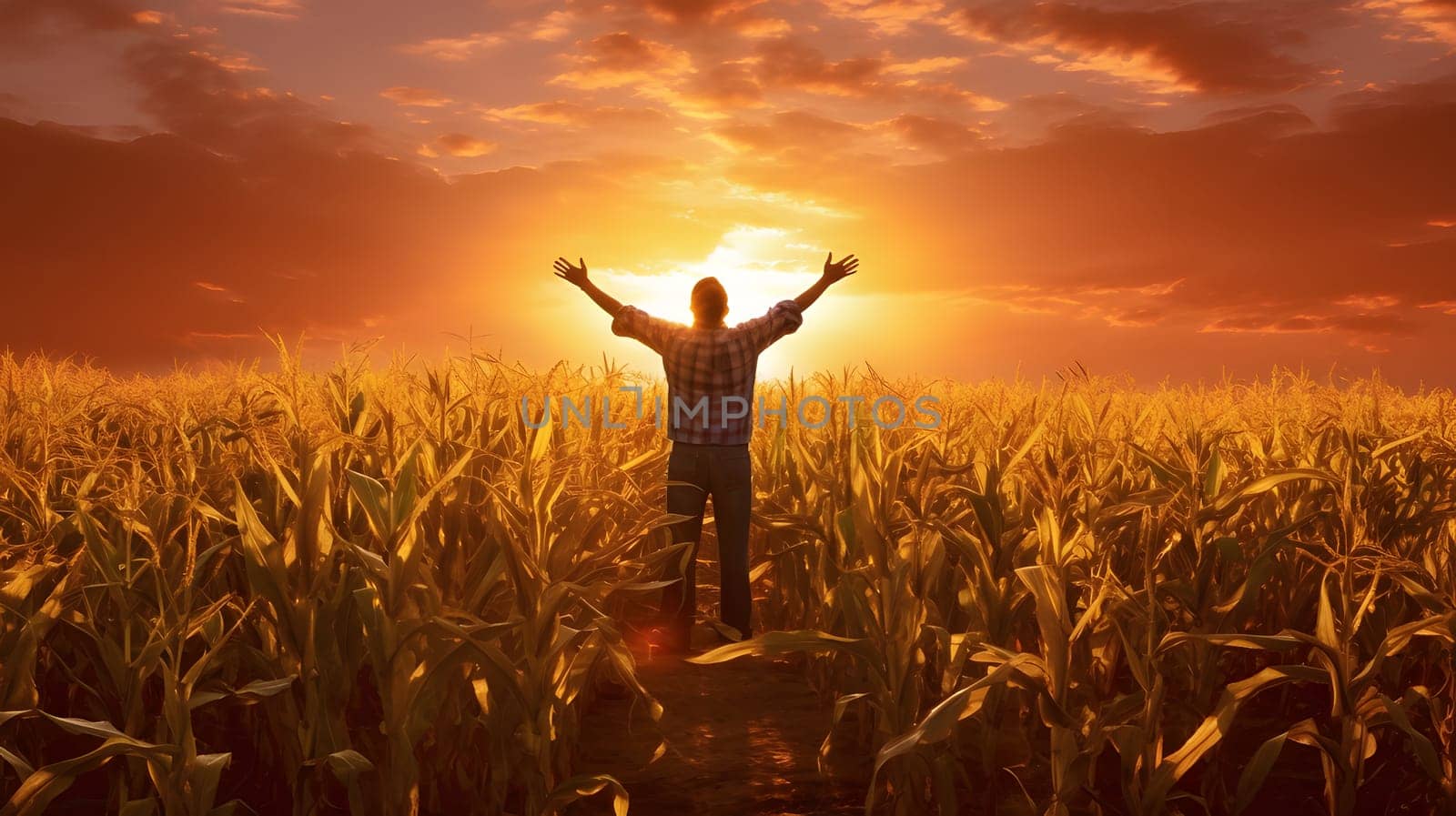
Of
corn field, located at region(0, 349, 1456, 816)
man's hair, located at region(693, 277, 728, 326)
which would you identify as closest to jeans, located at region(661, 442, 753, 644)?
corn field, located at region(0, 349, 1456, 816)

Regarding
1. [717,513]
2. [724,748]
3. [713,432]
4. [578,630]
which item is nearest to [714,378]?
[713,432]

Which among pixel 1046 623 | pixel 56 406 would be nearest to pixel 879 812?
pixel 1046 623

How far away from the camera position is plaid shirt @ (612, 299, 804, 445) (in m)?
5.82

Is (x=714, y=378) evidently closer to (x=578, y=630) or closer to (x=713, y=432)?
(x=713, y=432)

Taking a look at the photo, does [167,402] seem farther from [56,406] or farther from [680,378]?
[680,378]

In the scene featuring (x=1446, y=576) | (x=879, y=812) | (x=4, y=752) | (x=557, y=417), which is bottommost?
(x=879, y=812)

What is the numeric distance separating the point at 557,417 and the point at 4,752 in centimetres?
333

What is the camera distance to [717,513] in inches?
234

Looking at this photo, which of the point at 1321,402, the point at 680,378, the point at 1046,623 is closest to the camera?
the point at 1046,623

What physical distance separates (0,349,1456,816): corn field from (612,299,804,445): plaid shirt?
23.7 inches

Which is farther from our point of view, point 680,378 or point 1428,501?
point 680,378

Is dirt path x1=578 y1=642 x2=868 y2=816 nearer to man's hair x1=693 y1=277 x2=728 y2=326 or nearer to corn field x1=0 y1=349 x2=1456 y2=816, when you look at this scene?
corn field x1=0 y1=349 x2=1456 y2=816

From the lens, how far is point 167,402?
8148 mm

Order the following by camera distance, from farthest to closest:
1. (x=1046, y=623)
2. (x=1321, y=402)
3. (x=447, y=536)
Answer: (x=1321, y=402), (x=447, y=536), (x=1046, y=623)
